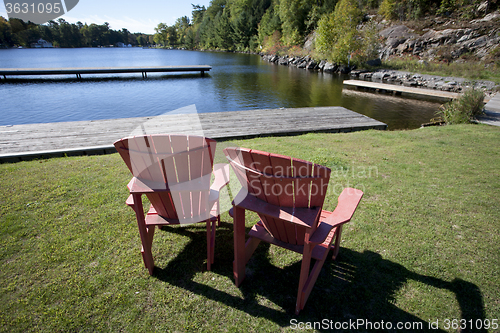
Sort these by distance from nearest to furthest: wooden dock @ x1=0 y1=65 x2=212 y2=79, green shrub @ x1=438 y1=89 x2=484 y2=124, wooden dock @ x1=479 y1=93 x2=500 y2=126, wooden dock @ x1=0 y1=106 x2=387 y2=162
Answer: wooden dock @ x1=0 y1=106 x2=387 y2=162 < wooden dock @ x1=479 y1=93 x2=500 y2=126 < green shrub @ x1=438 y1=89 x2=484 y2=124 < wooden dock @ x1=0 y1=65 x2=212 y2=79

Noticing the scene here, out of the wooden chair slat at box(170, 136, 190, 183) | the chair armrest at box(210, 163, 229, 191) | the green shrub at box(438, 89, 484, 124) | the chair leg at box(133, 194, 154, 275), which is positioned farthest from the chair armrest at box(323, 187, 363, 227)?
the green shrub at box(438, 89, 484, 124)

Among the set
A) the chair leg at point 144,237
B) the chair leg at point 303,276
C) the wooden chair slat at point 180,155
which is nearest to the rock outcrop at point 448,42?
the chair leg at point 303,276

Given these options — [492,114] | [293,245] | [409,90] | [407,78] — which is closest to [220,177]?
[293,245]

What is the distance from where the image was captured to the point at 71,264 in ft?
8.63

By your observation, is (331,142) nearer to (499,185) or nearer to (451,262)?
(499,185)

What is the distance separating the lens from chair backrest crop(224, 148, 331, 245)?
182cm

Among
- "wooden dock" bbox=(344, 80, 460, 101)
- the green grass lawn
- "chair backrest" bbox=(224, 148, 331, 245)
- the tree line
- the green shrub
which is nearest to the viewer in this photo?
"chair backrest" bbox=(224, 148, 331, 245)

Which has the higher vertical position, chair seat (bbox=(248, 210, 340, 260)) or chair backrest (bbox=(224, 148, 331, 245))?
chair backrest (bbox=(224, 148, 331, 245))

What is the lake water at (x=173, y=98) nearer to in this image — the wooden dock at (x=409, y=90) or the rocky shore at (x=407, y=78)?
the wooden dock at (x=409, y=90)

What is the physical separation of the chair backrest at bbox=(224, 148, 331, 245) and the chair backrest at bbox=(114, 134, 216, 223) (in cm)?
38

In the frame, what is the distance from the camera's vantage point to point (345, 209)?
7.70ft

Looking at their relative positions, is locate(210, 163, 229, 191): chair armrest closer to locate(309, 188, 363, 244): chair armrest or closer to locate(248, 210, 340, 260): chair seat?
locate(248, 210, 340, 260): chair seat

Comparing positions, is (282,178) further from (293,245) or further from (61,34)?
(61,34)

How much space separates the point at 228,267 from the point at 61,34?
120 m
